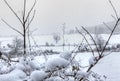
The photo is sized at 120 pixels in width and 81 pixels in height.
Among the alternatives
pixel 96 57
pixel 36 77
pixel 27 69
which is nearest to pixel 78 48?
pixel 96 57

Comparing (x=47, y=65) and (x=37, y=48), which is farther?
(x=37, y=48)

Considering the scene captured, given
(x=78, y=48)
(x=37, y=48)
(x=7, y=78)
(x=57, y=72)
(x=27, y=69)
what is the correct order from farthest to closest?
(x=37, y=48) → (x=78, y=48) → (x=27, y=69) → (x=57, y=72) → (x=7, y=78)

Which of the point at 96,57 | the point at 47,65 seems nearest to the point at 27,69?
the point at 47,65

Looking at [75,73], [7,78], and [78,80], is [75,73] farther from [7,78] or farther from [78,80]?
[7,78]

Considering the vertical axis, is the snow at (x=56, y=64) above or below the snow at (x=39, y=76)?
above

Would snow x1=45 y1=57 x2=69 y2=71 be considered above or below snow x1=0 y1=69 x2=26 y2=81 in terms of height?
above

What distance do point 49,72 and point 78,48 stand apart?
19.5 inches

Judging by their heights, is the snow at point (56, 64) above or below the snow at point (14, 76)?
above

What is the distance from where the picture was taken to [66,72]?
123 centimetres

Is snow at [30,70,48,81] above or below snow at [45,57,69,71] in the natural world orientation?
below

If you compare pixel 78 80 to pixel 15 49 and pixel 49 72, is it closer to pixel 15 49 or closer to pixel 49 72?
pixel 49 72

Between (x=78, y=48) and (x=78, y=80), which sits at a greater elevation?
(x=78, y=48)

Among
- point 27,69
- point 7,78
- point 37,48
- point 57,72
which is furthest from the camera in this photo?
point 37,48

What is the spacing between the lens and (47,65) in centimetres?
112
